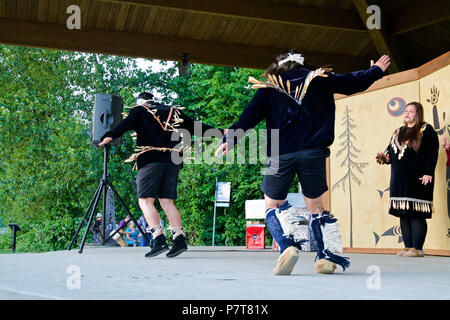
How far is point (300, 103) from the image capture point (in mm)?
3213

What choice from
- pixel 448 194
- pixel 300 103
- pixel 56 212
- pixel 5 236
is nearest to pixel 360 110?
pixel 448 194

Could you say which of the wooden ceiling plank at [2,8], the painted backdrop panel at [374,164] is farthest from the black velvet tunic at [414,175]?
the wooden ceiling plank at [2,8]

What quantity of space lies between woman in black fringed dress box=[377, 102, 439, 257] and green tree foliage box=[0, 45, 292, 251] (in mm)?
10163

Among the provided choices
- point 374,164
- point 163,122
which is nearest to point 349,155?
point 374,164

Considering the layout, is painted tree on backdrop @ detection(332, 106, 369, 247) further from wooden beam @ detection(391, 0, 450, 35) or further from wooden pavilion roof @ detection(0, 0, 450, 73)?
wooden beam @ detection(391, 0, 450, 35)

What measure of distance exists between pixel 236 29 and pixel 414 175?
3556mm

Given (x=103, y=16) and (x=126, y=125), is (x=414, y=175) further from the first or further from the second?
(x=103, y=16)

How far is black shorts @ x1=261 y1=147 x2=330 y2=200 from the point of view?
3127 millimetres

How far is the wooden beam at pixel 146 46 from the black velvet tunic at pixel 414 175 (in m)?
2.47

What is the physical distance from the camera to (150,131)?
498 centimetres
